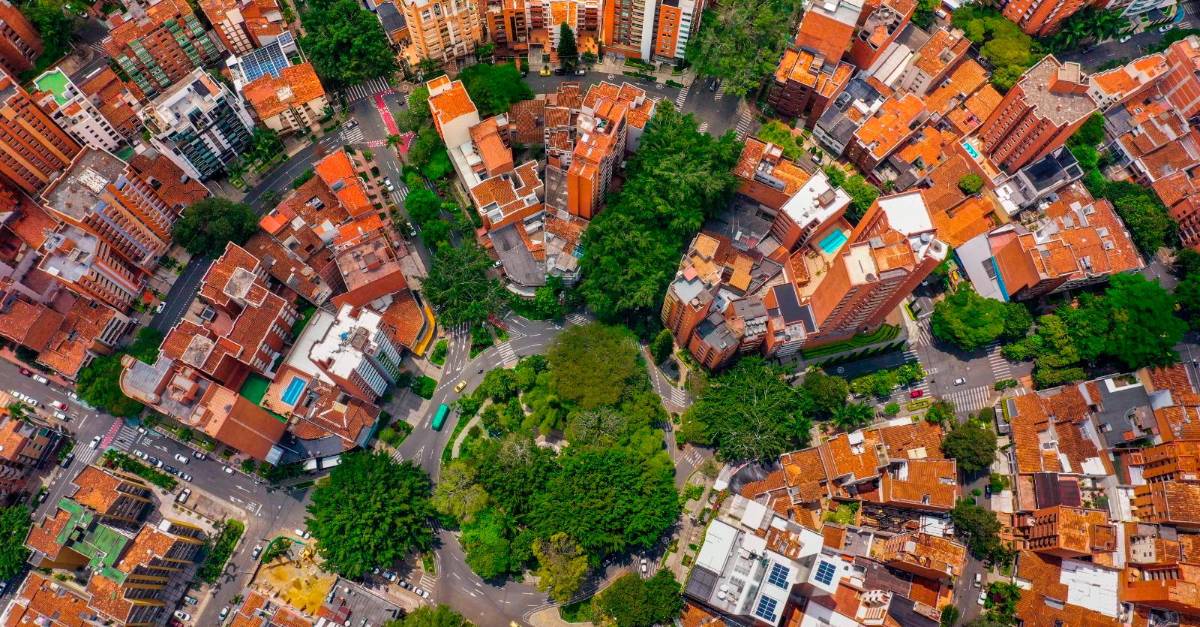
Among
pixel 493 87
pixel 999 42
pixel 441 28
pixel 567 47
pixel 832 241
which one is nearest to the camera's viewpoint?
pixel 832 241

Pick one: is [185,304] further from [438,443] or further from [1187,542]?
[1187,542]

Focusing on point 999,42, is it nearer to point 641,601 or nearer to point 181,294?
point 641,601

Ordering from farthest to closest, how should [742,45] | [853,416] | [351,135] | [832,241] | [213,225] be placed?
[351,135]
[742,45]
[832,241]
[213,225]
[853,416]

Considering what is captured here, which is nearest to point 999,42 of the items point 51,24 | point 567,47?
point 567,47

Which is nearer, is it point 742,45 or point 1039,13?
point 742,45

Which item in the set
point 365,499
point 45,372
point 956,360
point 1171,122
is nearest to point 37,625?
point 45,372

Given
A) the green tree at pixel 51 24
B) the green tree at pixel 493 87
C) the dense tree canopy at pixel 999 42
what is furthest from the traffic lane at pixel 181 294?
the dense tree canopy at pixel 999 42

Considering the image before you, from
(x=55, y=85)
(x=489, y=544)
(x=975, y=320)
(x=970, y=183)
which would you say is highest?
(x=970, y=183)

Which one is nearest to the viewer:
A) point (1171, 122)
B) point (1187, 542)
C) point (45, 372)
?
point (1187, 542)
